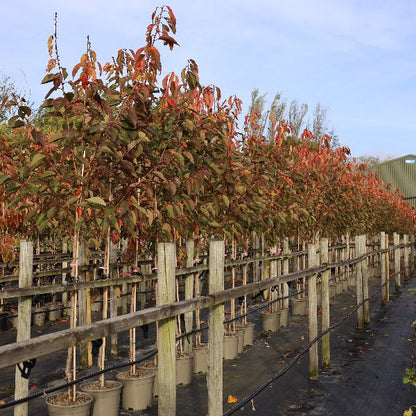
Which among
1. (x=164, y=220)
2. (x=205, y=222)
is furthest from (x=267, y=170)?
(x=164, y=220)

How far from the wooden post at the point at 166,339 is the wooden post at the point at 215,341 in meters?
0.58

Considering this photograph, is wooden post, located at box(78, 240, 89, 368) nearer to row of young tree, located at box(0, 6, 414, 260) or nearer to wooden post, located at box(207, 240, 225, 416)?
row of young tree, located at box(0, 6, 414, 260)

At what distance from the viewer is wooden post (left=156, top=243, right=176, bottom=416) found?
12.3 ft

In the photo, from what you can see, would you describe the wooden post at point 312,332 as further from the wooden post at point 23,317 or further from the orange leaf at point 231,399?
the wooden post at point 23,317

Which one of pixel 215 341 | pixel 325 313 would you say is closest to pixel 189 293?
pixel 325 313

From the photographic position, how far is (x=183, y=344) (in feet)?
26.4

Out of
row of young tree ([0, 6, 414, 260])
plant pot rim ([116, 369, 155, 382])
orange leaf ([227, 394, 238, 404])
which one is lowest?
orange leaf ([227, 394, 238, 404])

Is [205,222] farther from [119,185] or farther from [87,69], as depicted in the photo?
[87,69]

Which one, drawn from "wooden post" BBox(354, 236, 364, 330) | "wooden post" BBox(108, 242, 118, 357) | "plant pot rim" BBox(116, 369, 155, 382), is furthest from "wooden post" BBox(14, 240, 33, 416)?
"wooden post" BBox(354, 236, 364, 330)

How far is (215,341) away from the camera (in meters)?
4.34

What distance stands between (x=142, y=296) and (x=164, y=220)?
7.95m

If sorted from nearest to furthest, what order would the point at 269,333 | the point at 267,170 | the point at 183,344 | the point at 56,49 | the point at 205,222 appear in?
A: the point at 56,49
the point at 205,222
the point at 183,344
the point at 267,170
the point at 269,333

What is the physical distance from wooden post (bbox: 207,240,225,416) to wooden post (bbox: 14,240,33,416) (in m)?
1.63

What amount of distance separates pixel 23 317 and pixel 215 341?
180 cm
